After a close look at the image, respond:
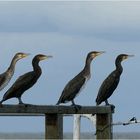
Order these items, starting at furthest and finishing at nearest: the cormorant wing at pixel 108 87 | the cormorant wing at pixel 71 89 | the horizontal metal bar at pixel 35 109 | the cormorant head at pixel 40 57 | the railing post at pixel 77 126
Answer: the railing post at pixel 77 126
the cormorant wing at pixel 108 87
the cormorant head at pixel 40 57
the cormorant wing at pixel 71 89
the horizontal metal bar at pixel 35 109

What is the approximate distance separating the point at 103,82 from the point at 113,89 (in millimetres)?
263

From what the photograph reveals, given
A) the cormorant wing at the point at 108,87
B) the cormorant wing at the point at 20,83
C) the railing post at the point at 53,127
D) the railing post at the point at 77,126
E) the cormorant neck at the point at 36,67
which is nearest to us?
the railing post at the point at 53,127

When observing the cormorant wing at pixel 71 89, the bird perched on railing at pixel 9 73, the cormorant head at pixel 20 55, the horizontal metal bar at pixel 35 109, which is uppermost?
the cormorant head at pixel 20 55

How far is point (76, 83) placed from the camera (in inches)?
472

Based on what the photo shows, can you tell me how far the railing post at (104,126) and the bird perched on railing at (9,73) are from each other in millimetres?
2499

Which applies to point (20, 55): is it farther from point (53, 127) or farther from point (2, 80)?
point (53, 127)

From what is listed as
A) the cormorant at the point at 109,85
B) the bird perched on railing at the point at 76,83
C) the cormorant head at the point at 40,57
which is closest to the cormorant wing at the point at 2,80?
Answer: the cormorant head at the point at 40,57

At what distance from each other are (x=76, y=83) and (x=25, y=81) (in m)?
1.48

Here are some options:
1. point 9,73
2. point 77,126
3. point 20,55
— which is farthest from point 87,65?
point 9,73

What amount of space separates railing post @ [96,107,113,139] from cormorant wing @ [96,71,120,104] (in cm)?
334

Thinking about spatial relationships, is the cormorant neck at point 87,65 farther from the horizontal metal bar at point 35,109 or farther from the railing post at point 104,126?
the horizontal metal bar at point 35,109

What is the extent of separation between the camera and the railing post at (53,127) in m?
8.27

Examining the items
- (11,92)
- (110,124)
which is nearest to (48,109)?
(110,124)

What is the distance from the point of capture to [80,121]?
13.7 m
